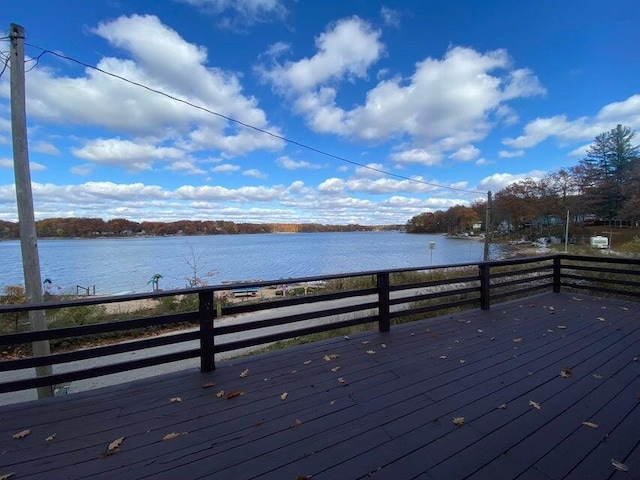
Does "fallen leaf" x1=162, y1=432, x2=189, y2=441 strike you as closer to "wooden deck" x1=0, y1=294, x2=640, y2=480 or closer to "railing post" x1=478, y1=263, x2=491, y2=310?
"wooden deck" x1=0, y1=294, x2=640, y2=480

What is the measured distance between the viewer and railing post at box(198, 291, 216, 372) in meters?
2.84

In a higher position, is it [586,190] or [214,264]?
[586,190]

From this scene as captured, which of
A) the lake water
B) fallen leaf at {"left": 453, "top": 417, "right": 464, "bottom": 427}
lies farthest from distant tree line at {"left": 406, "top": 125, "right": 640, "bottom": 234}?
fallen leaf at {"left": 453, "top": 417, "right": 464, "bottom": 427}

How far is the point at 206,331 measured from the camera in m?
2.86

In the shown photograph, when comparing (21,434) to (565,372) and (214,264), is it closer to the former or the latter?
(565,372)

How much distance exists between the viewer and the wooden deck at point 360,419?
1624 millimetres

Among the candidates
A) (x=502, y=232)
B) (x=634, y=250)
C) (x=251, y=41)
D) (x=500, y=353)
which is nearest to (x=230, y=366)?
(x=500, y=353)

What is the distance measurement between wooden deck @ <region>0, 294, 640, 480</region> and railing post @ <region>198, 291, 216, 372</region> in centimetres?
12

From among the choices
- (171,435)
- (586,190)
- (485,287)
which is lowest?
(171,435)

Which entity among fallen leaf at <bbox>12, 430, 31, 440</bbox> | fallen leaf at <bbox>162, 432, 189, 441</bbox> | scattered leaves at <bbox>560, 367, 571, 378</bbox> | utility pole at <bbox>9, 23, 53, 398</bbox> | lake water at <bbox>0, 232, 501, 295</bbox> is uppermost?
utility pole at <bbox>9, 23, 53, 398</bbox>

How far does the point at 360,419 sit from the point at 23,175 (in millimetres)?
4815

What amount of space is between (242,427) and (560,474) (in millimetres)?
1877

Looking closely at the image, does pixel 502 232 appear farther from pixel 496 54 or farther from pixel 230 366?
pixel 230 366

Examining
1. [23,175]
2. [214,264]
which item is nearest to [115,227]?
[214,264]
